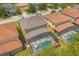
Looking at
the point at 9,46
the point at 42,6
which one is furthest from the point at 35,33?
the point at 42,6

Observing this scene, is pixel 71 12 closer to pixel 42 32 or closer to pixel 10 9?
pixel 42 32

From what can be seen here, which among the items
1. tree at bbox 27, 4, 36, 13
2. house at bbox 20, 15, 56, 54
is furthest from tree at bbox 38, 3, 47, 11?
house at bbox 20, 15, 56, 54

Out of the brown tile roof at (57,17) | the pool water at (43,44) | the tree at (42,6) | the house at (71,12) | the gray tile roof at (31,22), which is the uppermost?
the tree at (42,6)

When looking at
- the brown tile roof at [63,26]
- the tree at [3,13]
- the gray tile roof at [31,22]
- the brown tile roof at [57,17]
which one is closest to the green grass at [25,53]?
the gray tile roof at [31,22]

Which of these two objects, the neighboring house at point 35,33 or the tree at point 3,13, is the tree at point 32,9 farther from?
the tree at point 3,13

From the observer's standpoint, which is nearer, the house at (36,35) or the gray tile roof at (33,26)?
the house at (36,35)

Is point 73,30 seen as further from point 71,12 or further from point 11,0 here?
point 11,0
